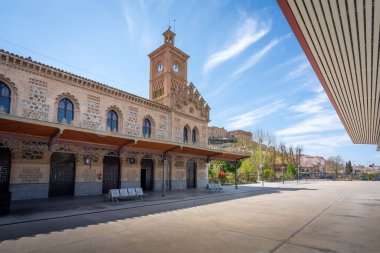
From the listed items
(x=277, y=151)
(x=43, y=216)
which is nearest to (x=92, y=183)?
(x=43, y=216)

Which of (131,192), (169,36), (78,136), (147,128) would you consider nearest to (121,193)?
(131,192)

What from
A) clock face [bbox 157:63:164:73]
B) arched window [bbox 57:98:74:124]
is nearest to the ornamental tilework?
arched window [bbox 57:98:74:124]

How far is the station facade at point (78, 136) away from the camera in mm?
13094

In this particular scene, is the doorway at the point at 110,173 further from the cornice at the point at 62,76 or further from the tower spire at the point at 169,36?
the tower spire at the point at 169,36

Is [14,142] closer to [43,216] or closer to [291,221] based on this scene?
[43,216]

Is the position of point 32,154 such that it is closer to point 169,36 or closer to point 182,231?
point 182,231

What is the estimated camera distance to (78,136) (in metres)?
13.0

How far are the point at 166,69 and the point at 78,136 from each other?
16.5 meters

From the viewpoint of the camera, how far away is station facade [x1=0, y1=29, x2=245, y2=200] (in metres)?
13.1

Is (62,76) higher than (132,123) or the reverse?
higher

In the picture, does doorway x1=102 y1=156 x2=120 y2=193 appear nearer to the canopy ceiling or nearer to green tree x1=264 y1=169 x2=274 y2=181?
the canopy ceiling

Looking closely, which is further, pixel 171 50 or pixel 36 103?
pixel 171 50

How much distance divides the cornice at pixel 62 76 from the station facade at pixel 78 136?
4 cm

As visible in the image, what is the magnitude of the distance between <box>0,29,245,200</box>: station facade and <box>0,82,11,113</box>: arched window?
0.15 feet
